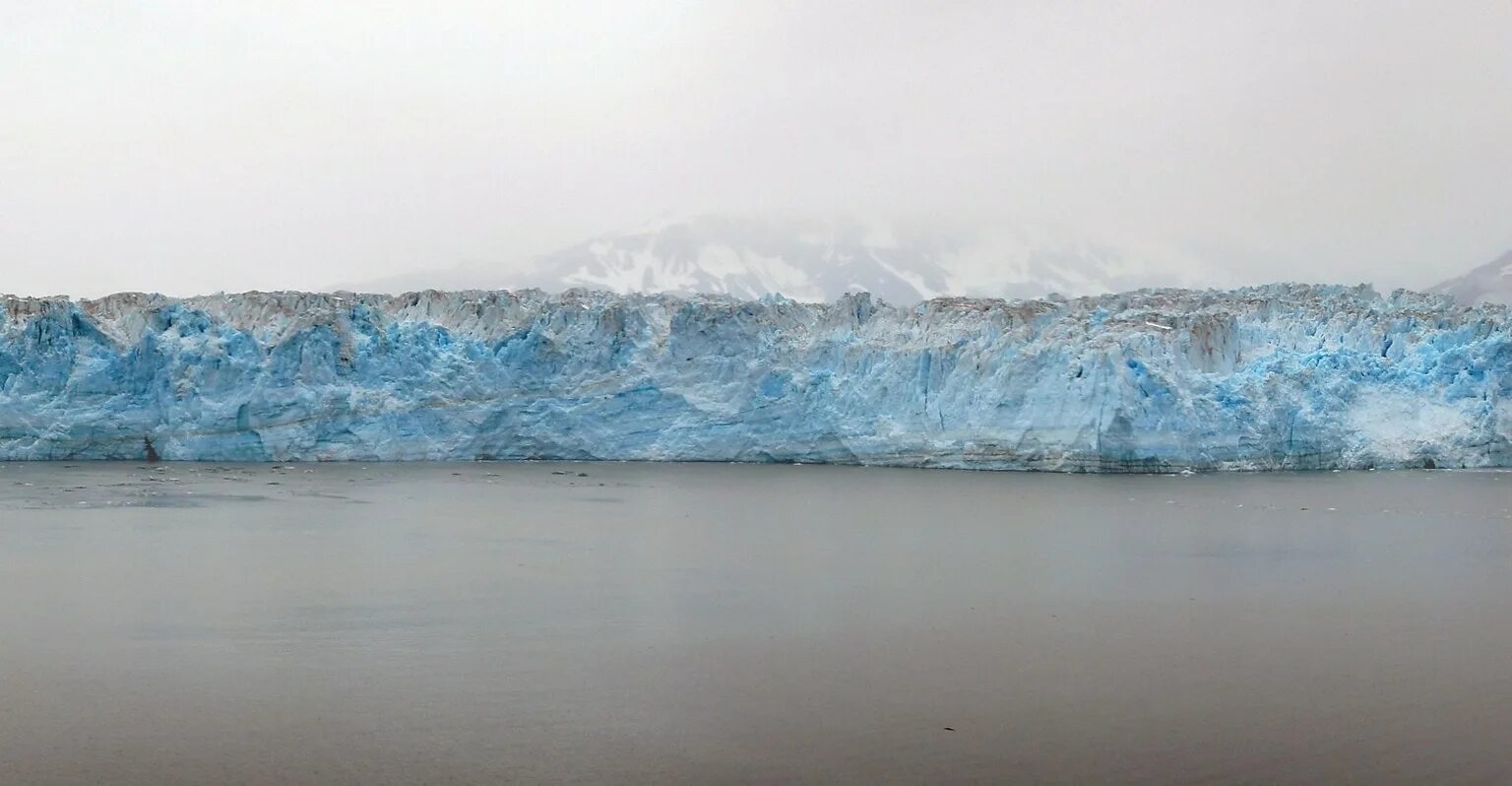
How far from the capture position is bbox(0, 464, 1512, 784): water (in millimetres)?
3693

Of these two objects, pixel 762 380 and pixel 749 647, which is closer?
pixel 749 647

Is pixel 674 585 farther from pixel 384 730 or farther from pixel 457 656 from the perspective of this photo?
pixel 384 730

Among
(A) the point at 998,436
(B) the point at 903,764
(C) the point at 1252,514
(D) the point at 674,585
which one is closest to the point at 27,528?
(D) the point at 674,585

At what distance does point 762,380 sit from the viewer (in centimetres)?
1762

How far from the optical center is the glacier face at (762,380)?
15.6 meters

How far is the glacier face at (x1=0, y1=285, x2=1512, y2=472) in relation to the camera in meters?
15.6

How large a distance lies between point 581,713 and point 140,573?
4284mm

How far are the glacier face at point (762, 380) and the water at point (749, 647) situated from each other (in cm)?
500

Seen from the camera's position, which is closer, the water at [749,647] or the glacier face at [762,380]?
the water at [749,647]

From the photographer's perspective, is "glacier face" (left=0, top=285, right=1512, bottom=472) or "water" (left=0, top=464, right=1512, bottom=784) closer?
"water" (left=0, top=464, right=1512, bottom=784)

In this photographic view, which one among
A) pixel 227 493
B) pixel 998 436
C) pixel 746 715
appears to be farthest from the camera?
pixel 998 436

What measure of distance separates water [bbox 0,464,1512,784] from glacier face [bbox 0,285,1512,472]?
4998mm

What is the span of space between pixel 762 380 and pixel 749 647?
12.4 metres

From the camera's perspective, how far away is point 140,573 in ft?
23.4
